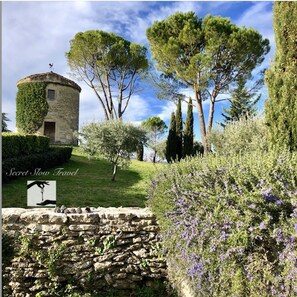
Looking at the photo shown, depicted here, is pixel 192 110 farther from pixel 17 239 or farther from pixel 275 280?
pixel 275 280

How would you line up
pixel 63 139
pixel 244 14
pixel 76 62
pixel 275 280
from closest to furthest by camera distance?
pixel 275 280
pixel 244 14
pixel 63 139
pixel 76 62

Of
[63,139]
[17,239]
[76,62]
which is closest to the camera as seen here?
[17,239]

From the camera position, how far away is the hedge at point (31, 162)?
9188mm

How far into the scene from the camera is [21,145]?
440 inches

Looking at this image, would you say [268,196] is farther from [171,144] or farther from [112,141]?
[171,144]

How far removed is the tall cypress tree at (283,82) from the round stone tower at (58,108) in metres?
16.7

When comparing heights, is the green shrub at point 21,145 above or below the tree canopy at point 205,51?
below

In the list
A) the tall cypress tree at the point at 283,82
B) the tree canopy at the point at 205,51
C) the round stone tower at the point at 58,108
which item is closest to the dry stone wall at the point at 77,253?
the tall cypress tree at the point at 283,82

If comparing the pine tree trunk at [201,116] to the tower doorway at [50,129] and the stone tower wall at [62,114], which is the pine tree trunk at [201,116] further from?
the tower doorway at [50,129]

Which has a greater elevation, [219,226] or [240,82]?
[240,82]

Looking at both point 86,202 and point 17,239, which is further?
point 86,202

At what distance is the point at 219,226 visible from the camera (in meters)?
2.25

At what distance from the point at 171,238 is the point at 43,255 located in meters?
1.69

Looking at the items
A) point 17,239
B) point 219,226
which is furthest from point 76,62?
point 219,226
